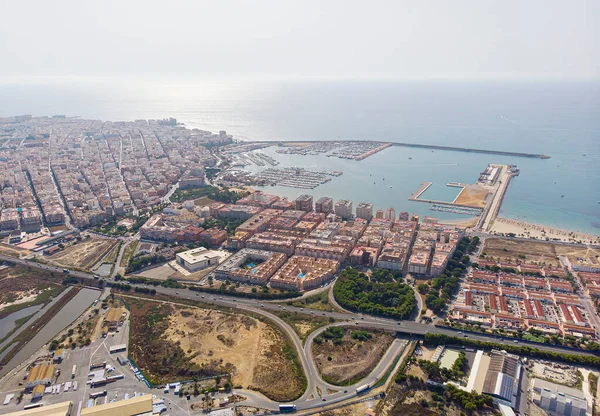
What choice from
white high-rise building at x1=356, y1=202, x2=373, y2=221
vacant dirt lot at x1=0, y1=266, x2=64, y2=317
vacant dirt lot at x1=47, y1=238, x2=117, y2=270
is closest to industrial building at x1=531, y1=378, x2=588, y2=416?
white high-rise building at x1=356, y1=202, x2=373, y2=221

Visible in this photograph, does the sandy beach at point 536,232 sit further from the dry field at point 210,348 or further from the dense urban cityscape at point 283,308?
the dry field at point 210,348

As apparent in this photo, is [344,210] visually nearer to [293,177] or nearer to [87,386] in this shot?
[293,177]

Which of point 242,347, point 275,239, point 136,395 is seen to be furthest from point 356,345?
point 275,239

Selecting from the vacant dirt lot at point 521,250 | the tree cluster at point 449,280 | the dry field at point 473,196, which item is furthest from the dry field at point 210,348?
the dry field at point 473,196

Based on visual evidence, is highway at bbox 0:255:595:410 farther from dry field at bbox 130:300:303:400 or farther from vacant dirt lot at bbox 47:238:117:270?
vacant dirt lot at bbox 47:238:117:270

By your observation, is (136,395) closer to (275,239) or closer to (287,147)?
(275,239)
